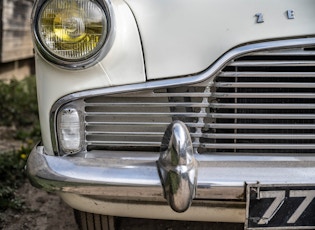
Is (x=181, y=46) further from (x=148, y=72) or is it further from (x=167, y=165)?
(x=167, y=165)

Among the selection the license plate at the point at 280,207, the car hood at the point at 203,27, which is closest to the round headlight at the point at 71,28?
the car hood at the point at 203,27

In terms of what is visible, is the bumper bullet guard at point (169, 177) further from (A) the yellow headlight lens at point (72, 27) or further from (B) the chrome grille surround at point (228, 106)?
(A) the yellow headlight lens at point (72, 27)

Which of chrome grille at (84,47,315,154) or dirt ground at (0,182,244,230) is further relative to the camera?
dirt ground at (0,182,244,230)

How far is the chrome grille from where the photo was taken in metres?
1.70

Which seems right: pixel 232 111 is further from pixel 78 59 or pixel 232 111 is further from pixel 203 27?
pixel 78 59

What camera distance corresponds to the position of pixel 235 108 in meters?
1.72

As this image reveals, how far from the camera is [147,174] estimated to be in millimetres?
1626

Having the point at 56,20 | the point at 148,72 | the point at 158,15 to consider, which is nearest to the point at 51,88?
the point at 56,20

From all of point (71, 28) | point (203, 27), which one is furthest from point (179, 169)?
point (71, 28)

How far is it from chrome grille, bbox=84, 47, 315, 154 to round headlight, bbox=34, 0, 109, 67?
0.64ft

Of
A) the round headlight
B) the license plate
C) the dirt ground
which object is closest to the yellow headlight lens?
the round headlight

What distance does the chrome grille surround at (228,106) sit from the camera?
169cm

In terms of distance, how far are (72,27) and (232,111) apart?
67 centimetres

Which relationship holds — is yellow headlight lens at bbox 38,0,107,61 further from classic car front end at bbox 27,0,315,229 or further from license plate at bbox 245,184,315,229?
license plate at bbox 245,184,315,229
